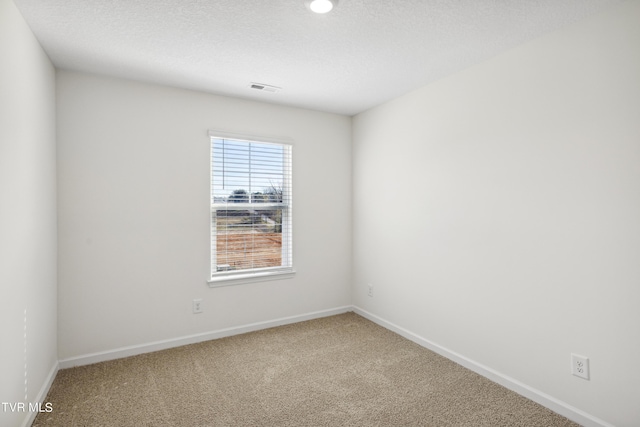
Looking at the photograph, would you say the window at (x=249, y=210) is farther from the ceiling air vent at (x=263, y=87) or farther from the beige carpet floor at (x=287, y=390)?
the beige carpet floor at (x=287, y=390)

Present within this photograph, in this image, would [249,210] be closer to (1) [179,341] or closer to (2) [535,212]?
(1) [179,341]

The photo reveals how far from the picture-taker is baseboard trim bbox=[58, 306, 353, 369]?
2752 mm

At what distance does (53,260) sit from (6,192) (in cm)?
106

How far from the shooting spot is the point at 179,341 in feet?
10.3

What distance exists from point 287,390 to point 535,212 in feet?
6.89

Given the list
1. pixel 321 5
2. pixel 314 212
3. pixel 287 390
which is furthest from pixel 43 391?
pixel 321 5

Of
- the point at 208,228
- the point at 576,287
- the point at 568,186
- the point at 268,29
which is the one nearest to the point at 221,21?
the point at 268,29

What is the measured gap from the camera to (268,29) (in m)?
2.12

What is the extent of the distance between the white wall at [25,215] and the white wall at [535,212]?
2.90 metres

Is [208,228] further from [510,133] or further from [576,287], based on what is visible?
[576,287]

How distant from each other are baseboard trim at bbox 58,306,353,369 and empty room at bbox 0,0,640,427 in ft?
0.08

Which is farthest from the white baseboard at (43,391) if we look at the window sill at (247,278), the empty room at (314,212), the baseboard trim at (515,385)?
the baseboard trim at (515,385)

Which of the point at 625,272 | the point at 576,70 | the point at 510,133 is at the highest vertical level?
the point at 576,70

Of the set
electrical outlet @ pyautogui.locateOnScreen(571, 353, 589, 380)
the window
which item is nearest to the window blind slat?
the window
